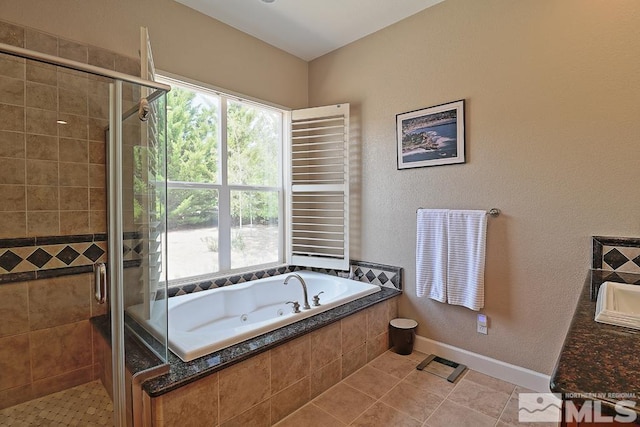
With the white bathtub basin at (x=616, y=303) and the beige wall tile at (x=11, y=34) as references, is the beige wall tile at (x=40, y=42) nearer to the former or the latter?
the beige wall tile at (x=11, y=34)

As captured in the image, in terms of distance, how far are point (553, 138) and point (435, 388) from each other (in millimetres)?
1858

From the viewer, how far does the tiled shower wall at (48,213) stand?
1793 millimetres

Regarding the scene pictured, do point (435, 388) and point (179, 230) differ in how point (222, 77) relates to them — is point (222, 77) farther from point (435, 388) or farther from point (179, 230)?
point (435, 388)

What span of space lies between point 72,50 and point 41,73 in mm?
249

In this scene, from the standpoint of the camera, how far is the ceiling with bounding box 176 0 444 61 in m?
2.53

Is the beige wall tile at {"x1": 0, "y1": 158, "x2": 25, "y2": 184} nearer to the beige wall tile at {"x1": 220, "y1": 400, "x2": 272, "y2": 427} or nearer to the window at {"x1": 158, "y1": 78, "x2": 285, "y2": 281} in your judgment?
the window at {"x1": 158, "y1": 78, "x2": 285, "y2": 281}

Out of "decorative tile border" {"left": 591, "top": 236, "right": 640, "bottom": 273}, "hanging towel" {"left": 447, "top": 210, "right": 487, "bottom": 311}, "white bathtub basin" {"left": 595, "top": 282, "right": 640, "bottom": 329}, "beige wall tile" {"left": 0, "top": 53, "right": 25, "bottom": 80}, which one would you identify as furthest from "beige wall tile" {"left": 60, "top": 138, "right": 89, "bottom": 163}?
"decorative tile border" {"left": 591, "top": 236, "right": 640, "bottom": 273}

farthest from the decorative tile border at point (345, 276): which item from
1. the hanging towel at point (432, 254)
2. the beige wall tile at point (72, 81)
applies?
the beige wall tile at point (72, 81)

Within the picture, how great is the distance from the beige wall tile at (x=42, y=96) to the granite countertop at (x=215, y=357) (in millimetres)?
1353

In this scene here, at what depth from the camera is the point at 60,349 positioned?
1.96 m

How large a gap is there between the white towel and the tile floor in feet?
1.85

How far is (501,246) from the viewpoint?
7.52 ft

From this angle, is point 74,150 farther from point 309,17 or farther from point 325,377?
point 325,377

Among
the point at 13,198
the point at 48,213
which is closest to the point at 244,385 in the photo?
the point at 48,213
